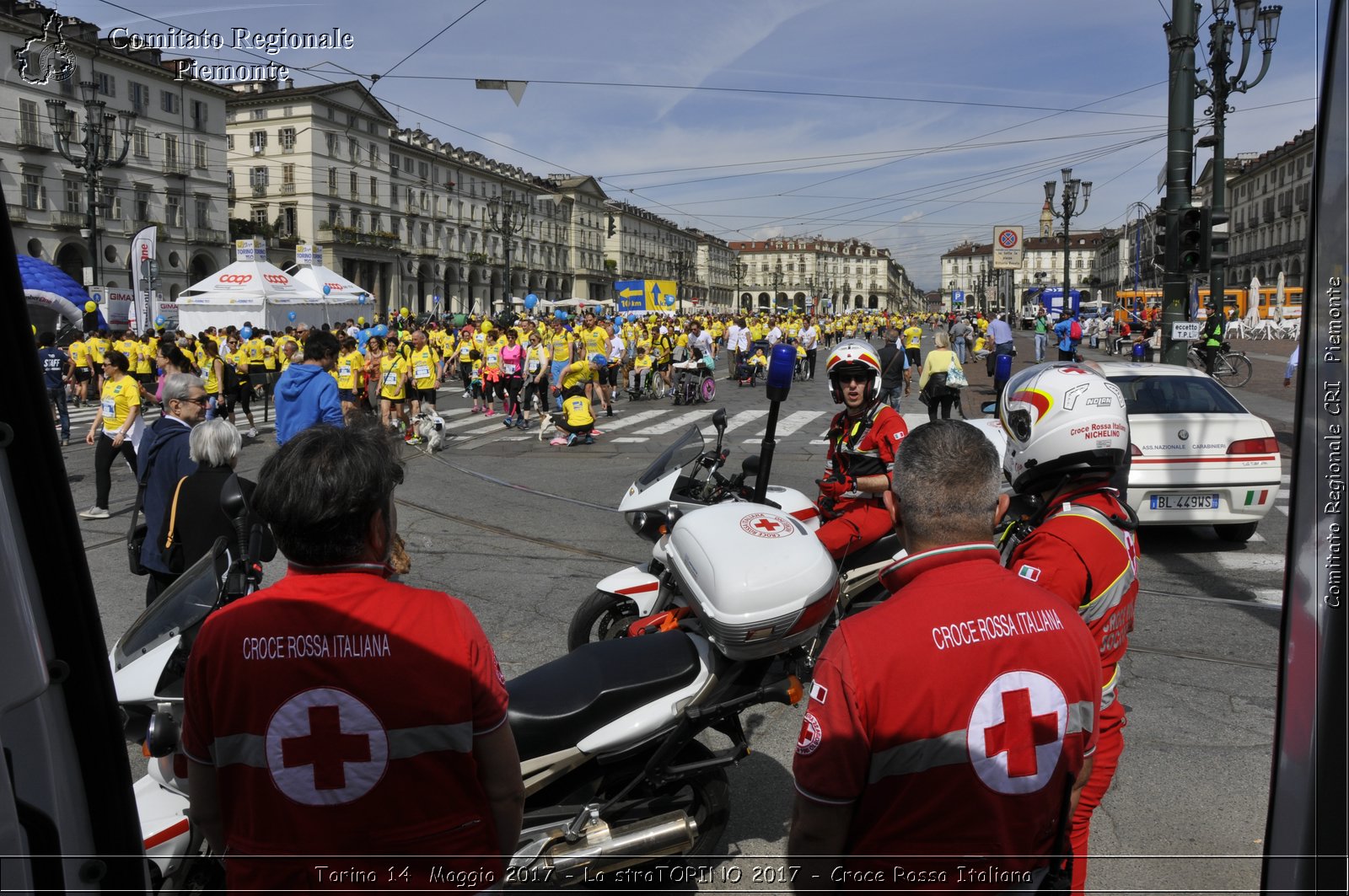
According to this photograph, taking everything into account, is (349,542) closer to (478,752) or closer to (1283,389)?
(478,752)

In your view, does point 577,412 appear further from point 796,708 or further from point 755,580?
point 755,580

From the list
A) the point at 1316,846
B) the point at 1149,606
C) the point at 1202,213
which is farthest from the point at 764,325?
the point at 1316,846

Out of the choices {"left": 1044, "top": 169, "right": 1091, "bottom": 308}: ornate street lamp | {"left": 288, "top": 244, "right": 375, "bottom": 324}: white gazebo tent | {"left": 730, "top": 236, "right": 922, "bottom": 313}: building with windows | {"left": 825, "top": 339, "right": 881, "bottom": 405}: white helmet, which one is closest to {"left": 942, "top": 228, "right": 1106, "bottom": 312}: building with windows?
{"left": 730, "top": 236, "right": 922, "bottom": 313}: building with windows

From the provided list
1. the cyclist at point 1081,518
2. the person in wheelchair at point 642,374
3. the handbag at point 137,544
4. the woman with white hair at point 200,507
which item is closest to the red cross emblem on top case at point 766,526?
the cyclist at point 1081,518

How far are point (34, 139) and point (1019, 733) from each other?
13.9 meters

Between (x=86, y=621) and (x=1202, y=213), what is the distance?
1247 cm

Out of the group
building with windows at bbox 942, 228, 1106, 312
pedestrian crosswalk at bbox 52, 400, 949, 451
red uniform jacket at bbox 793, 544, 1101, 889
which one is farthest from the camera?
building with windows at bbox 942, 228, 1106, 312

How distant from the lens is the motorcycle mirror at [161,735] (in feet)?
7.45

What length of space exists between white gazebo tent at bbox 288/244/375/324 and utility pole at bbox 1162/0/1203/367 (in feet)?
79.0

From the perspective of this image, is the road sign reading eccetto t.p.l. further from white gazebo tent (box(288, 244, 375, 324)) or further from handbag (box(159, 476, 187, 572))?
handbag (box(159, 476, 187, 572))

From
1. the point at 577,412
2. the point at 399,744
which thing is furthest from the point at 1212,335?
the point at 399,744

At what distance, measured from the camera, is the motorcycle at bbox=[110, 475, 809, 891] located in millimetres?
2732

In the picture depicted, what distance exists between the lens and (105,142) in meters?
17.9

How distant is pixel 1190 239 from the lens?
444 inches
